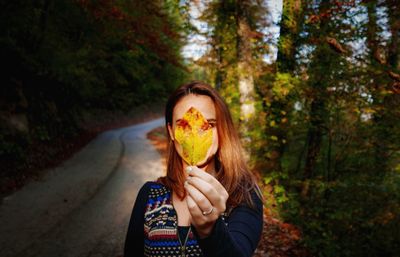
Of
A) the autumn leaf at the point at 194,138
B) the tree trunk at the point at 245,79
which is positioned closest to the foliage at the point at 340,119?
the tree trunk at the point at 245,79

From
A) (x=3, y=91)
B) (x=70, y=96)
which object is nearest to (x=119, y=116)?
(x=70, y=96)

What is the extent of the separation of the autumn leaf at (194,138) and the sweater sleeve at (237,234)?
0.95 feet

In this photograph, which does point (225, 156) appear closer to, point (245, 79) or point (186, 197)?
point (186, 197)

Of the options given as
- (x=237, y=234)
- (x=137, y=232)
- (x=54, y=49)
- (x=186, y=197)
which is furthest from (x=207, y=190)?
(x=54, y=49)

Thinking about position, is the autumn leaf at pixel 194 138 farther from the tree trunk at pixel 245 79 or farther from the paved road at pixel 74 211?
the tree trunk at pixel 245 79

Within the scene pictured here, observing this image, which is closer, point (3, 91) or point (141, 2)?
point (3, 91)

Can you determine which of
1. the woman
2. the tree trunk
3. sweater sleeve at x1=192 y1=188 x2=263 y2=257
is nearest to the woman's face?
the woman

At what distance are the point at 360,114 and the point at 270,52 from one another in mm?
2852

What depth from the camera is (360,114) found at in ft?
16.4

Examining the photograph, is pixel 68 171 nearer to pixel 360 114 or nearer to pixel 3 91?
pixel 3 91

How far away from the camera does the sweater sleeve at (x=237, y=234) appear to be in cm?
109

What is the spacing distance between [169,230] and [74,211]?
5942mm

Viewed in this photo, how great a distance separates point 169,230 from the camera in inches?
63.8

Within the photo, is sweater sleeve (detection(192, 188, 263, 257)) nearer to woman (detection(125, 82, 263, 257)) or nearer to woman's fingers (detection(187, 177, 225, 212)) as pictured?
woman (detection(125, 82, 263, 257))
